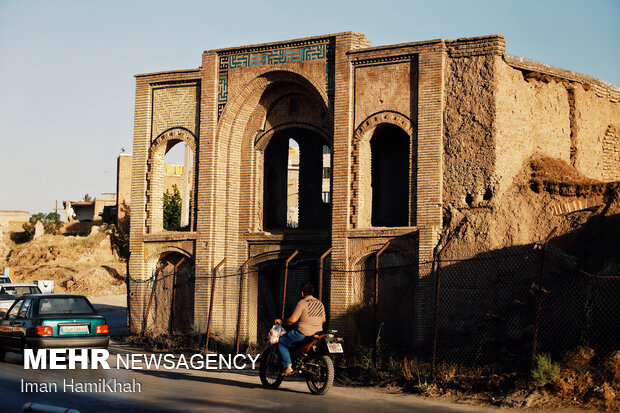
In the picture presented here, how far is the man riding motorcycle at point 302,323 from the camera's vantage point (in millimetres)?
13305

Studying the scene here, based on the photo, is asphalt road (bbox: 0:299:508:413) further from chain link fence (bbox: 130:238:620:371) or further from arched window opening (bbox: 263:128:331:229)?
arched window opening (bbox: 263:128:331:229)

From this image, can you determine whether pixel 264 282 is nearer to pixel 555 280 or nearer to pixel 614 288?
pixel 555 280

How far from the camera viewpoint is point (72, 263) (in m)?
51.6

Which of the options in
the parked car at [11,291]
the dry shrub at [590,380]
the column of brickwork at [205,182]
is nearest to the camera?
the dry shrub at [590,380]

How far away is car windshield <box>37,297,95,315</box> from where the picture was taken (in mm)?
16391

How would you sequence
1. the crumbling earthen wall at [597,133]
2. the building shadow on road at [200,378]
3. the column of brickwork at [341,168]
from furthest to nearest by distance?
the crumbling earthen wall at [597,133] → the column of brickwork at [341,168] → the building shadow on road at [200,378]

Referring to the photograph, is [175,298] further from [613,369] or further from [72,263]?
[72,263]

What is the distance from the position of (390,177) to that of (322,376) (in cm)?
1041

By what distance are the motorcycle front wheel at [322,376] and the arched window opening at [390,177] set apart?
970 centimetres

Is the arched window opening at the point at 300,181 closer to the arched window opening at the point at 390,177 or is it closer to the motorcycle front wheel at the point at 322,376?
the arched window opening at the point at 390,177

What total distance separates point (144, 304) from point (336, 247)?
6.64 meters

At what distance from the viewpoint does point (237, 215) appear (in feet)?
78.1

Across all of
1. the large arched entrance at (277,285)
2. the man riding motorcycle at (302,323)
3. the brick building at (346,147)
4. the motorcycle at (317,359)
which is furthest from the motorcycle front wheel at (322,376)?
the large arched entrance at (277,285)

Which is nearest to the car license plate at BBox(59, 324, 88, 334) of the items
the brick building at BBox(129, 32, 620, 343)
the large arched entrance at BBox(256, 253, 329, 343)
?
the brick building at BBox(129, 32, 620, 343)
